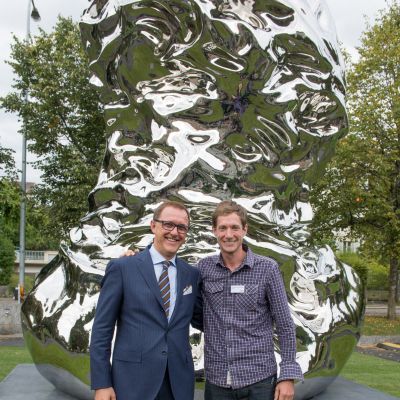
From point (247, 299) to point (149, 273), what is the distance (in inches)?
15.8

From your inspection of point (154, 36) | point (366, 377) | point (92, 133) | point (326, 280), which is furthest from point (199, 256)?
point (92, 133)

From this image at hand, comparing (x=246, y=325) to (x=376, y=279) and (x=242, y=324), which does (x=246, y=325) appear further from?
(x=376, y=279)

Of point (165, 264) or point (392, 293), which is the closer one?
point (165, 264)

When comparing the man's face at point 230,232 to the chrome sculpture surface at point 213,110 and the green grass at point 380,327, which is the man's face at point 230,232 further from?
the green grass at point 380,327

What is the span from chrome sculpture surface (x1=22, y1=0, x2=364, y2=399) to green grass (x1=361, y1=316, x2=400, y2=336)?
1150 cm

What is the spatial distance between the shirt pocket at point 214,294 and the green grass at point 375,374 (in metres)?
3.98

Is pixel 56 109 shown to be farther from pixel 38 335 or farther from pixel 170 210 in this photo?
pixel 170 210

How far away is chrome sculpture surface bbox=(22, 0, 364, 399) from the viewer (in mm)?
4551

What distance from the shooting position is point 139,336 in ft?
8.31

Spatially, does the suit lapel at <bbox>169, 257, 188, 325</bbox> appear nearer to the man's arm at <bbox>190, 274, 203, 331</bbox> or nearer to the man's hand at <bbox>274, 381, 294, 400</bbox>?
the man's arm at <bbox>190, 274, 203, 331</bbox>

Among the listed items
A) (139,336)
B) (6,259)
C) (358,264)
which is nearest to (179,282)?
(139,336)

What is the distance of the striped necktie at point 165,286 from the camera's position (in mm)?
2579

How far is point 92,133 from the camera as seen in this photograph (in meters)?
17.3

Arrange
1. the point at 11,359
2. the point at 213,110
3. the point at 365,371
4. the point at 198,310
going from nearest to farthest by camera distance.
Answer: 1. the point at 198,310
2. the point at 213,110
3. the point at 365,371
4. the point at 11,359
